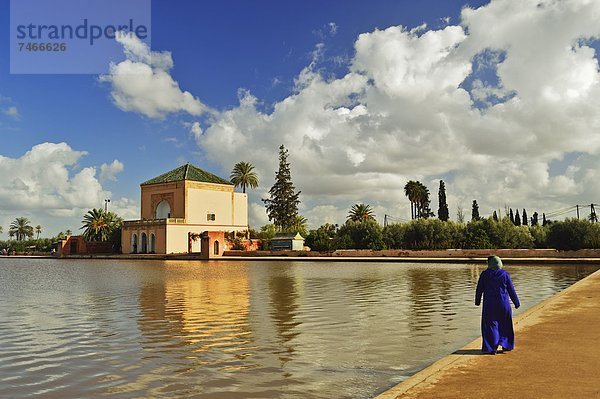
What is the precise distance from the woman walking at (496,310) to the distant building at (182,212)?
1968 inches

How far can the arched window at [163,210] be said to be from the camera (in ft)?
204

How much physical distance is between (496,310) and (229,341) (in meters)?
4.05

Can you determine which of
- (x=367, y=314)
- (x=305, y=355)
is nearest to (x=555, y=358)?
(x=305, y=355)

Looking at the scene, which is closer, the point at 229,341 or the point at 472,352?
the point at 472,352

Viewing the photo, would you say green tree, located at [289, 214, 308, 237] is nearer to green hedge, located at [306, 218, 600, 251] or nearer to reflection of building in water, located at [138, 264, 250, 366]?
green hedge, located at [306, 218, 600, 251]

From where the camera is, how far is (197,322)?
1014 cm

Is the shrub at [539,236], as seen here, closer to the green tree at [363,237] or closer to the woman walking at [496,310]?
the green tree at [363,237]

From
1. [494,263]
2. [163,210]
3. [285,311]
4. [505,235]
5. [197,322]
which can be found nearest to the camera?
[494,263]

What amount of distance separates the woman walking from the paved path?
0.14 m

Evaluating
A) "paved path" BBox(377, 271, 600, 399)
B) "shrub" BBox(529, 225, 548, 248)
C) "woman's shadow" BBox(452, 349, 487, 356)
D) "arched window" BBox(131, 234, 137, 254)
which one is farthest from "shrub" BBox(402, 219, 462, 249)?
"woman's shadow" BBox(452, 349, 487, 356)

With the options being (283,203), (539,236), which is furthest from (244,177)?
(539,236)

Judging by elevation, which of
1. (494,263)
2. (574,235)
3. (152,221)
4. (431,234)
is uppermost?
(152,221)

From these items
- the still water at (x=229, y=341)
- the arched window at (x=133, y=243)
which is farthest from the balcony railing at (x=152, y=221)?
the still water at (x=229, y=341)

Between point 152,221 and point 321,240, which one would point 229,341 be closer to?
point 321,240
